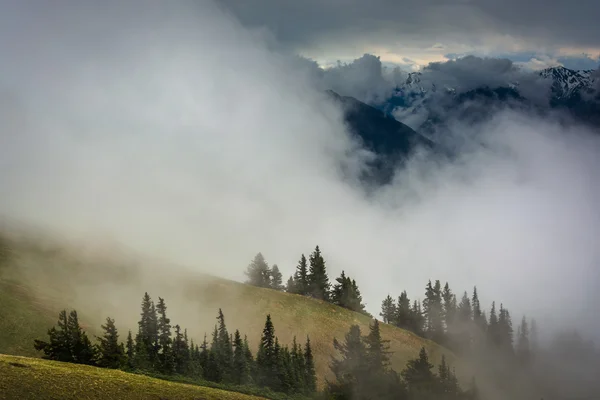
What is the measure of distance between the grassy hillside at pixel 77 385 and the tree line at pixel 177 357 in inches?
305

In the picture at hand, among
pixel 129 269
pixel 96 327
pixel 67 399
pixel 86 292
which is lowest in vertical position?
pixel 67 399

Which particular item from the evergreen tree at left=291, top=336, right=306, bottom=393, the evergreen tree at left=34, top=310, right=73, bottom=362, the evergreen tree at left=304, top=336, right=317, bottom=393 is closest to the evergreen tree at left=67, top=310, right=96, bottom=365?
the evergreen tree at left=34, top=310, right=73, bottom=362

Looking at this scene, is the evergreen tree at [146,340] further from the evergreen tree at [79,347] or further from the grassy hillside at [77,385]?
the grassy hillside at [77,385]

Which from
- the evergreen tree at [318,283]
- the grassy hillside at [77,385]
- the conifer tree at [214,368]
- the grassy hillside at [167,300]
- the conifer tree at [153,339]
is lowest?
the grassy hillside at [77,385]

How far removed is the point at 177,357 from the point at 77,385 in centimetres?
3591

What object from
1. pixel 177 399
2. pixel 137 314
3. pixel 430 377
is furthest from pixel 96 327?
pixel 430 377

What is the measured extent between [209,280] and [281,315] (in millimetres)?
30767

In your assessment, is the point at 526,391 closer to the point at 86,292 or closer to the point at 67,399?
the point at 86,292

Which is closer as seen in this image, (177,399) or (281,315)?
(177,399)

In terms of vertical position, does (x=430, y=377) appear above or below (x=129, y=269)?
below

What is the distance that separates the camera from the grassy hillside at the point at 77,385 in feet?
203

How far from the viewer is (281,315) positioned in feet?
489

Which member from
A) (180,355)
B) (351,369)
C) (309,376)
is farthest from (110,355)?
(351,369)

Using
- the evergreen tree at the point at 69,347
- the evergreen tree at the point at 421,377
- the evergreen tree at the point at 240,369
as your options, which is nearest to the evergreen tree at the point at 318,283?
the evergreen tree at the point at 421,377
